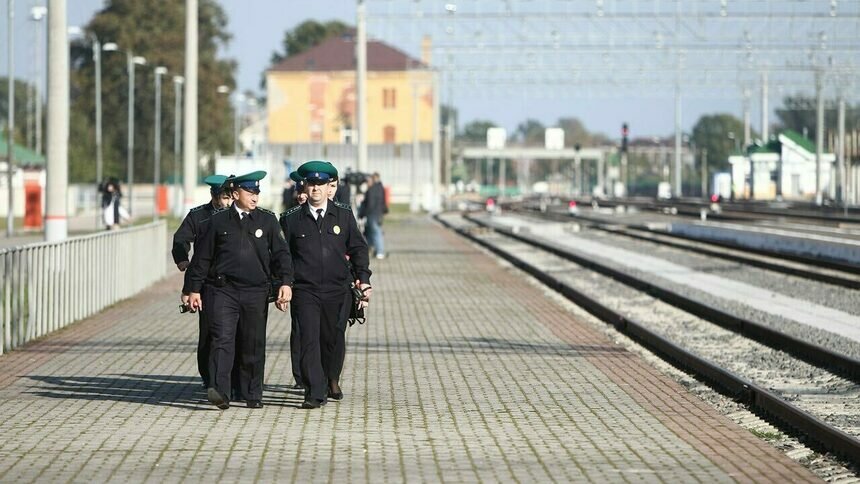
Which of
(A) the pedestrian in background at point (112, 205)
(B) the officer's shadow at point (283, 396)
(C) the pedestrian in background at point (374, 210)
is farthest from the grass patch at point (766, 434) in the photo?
(A) the pedestrian in background at point (112, 205)

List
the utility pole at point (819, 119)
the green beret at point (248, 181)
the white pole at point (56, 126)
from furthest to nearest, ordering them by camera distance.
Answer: the utility pole at point (819, 119) → the white pole at point (56, 126) → the green beret at point (248, 181)

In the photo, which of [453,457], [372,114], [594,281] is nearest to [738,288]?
[594,281]

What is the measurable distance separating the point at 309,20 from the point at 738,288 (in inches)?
5487

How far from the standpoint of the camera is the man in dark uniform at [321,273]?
1277 cm

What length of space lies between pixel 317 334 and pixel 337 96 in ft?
425

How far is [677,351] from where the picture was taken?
17203mm

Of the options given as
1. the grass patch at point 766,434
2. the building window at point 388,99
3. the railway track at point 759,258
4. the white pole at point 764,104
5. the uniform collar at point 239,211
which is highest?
the building window at point 388,99

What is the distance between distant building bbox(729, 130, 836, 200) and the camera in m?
89.9

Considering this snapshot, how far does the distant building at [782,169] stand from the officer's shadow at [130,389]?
75.4 metres

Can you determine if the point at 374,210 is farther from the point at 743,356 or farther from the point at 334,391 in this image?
the point at 334,391

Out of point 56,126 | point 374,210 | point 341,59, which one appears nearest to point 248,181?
point 56,126

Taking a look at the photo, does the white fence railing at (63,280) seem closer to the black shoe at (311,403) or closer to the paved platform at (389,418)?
the paved platform at (389,418)

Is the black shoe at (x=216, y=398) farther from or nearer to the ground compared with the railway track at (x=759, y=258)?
nearer to the ground

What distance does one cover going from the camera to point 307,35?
165m
